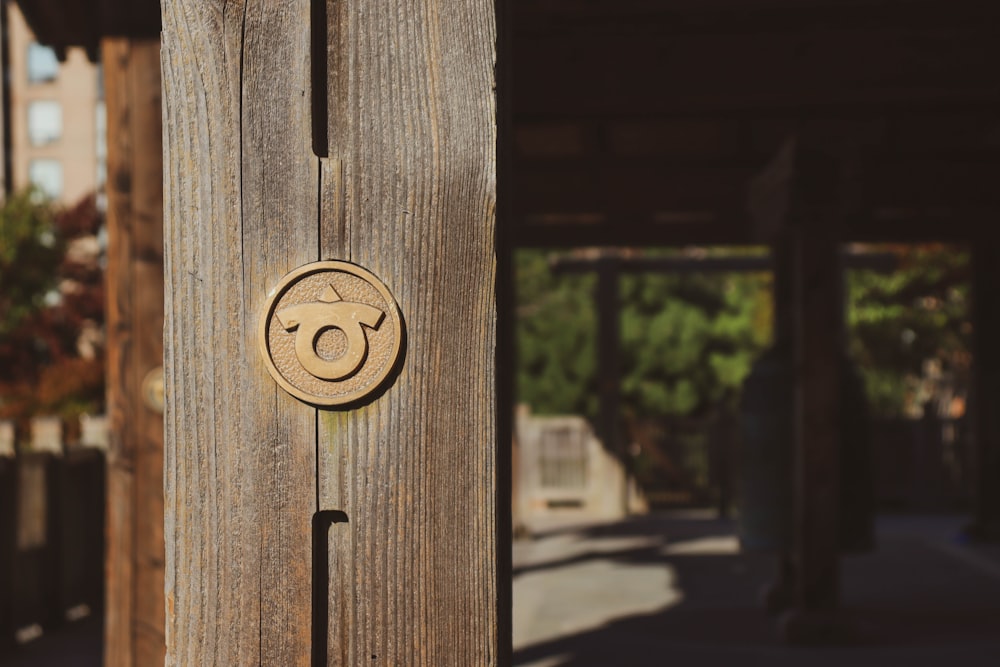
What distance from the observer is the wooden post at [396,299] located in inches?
35.1

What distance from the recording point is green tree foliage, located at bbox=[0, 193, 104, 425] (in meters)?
20.6

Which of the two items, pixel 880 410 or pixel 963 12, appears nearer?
pixel 963 12

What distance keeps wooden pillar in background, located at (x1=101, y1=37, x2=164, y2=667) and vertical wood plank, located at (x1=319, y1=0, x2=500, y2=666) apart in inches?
102

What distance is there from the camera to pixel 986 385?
402 inches

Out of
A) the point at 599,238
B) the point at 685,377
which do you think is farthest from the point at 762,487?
the point at 685,377

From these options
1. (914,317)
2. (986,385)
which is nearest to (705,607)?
(986,385)

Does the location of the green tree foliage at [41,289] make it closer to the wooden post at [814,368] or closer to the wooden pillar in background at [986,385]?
the wooden pillar in background at [986,385]

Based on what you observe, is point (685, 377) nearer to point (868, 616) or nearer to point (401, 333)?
point (868, 616)

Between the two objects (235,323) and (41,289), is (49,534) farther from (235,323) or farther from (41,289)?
(41,289)

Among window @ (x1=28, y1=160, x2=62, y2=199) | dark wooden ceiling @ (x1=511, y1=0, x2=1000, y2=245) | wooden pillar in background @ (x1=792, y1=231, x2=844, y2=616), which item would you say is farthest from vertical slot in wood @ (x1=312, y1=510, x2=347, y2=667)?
window @ (x1=28, y1=160, x2=62, y2=199)

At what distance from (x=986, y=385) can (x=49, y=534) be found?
7.87 m

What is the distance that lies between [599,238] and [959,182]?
3.25 metres

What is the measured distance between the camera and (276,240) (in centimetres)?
90

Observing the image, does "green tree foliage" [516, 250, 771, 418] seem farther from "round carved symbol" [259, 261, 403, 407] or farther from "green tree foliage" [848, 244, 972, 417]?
"round carved symbol" [259, 261, 403, 407]
